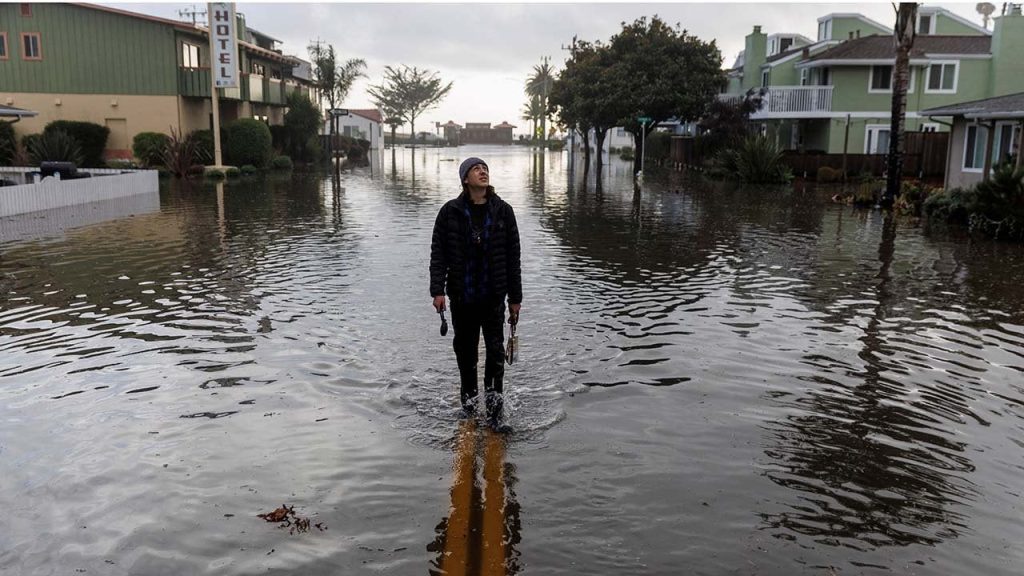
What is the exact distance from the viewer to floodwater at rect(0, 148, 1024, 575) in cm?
471

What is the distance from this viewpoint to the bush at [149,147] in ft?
120

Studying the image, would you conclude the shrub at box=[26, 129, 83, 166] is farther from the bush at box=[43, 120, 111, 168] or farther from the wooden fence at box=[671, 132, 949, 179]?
the wooden fence at box=[671, 132, 949, 179]

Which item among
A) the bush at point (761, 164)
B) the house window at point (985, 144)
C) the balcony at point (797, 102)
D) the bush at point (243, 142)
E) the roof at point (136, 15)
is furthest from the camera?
the balcony at point (797, 102)

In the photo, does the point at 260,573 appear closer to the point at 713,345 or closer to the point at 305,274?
the point at 713,345

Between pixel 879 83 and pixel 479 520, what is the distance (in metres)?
41.3

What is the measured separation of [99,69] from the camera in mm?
38094

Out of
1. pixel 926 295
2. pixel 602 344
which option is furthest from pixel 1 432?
pixel 926 295

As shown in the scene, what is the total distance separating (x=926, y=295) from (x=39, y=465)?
35.2 ft

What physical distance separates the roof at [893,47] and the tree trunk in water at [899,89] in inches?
638

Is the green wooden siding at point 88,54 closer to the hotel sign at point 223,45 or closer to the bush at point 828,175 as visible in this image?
the hotel sign at point 223,45

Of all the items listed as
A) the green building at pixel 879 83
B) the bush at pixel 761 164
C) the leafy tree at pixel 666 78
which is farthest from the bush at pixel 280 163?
the green building at pixel 879 83

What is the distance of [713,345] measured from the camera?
29.7ft

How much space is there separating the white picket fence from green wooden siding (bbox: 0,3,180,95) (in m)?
10.8

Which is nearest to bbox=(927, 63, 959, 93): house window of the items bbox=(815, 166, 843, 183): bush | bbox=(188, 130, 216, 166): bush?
bbox=(815, 166, 843, 183): bush
